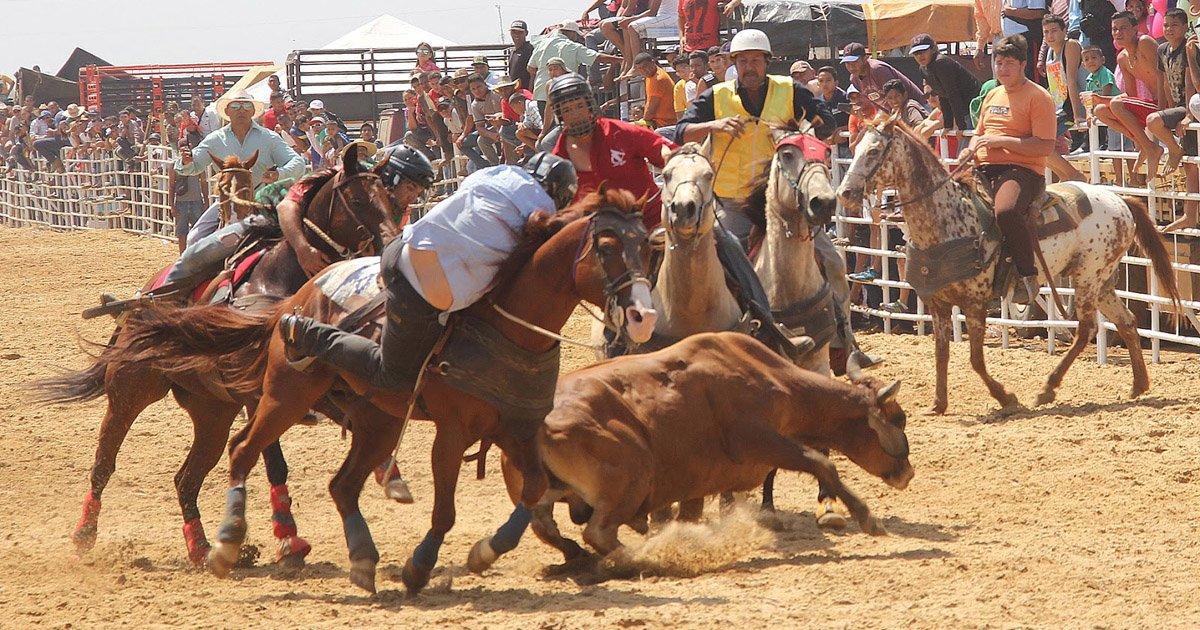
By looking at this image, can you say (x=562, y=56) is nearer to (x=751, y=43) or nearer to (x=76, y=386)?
(x=751, y=43)

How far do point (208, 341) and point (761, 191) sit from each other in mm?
3142

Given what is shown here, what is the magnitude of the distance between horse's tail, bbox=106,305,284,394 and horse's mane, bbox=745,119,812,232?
111 inches

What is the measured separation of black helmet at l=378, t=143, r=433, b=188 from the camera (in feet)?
22.9

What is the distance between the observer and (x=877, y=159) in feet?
31.9

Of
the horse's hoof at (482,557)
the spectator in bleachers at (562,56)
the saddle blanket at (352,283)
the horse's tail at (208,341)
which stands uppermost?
the spectator in bleachers at (562,56)

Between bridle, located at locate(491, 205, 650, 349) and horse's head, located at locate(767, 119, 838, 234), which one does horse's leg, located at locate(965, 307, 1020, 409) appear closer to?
horse's head, located at locate(767, 119, 838, 234)

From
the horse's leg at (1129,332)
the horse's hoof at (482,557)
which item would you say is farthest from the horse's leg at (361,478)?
the horse's leg at (1129,332)

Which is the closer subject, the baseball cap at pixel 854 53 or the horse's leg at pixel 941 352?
the horse's leg at pixel 941 352

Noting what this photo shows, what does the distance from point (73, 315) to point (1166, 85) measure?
11.3 metres

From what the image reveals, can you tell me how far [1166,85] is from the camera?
10742 millimetres

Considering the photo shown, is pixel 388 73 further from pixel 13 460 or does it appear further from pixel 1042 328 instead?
pixel 13 460

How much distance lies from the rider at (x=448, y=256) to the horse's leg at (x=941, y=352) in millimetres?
4701

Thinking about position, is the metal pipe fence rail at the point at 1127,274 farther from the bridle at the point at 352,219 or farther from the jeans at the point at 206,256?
the jeans at the point at 206,256

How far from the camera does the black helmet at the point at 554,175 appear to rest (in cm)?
580
